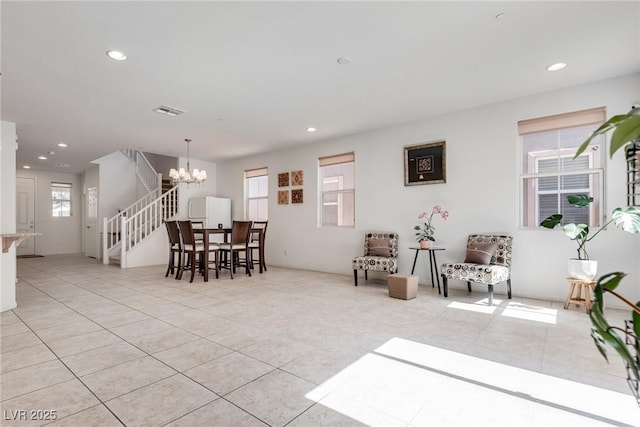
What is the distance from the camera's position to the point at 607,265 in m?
3.74

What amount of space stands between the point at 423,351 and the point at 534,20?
2.87 meters

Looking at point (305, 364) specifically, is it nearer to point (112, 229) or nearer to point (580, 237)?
point (580, 237)

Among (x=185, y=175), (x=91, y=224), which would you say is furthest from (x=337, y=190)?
(x=91, y=224)

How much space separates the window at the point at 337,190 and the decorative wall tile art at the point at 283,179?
903mm

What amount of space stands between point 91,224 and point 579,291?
1124 centimetres

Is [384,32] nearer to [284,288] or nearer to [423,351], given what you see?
[423,351]

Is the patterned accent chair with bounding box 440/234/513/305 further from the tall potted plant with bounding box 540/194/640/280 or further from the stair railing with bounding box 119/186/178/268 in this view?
the stair railing with bounding box 119/186/178/268

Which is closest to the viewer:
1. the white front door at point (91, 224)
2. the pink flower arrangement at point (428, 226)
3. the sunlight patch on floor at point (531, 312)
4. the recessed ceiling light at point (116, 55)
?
the recessed ceiling light at point (116, 55)

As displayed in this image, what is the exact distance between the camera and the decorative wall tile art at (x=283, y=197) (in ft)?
23.6

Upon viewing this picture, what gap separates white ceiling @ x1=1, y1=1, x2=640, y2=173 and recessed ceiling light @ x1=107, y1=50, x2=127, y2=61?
75mm

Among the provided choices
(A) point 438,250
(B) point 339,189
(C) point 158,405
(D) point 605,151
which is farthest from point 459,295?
(C) point 158,405

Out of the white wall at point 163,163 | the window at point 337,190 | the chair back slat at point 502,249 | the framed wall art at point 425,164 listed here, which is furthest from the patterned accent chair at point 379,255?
the white wall at point 163,163

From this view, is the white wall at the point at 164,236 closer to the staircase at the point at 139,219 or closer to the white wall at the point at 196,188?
the white wall at the point at 196,188

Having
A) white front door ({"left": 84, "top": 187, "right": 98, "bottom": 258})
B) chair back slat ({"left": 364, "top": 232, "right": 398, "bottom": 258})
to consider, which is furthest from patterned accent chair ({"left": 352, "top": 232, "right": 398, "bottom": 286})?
white front door ({"left": 84, "top": 187, "right": 98, "bottom": 258})
